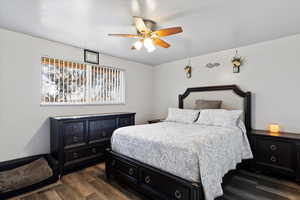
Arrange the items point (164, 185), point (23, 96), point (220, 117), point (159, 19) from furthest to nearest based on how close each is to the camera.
Result: point (220, 117) → point (23, 96) → point (159, 19) → point (164, 185)

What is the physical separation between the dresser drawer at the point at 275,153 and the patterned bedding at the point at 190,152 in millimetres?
444

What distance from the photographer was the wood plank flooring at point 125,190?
2145 mm

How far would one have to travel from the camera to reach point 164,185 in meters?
1.87

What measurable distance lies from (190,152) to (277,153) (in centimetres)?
199

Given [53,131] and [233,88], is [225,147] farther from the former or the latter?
[53,131]

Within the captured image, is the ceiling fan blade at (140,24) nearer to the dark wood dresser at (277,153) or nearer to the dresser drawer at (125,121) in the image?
the dresser drawer at (125,121)

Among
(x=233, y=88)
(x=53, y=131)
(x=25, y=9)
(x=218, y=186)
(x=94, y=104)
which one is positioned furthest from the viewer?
(x=94, y=104)

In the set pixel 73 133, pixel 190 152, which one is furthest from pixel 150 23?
pixel 73 133

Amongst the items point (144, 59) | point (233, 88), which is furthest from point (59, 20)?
point (233, 88)

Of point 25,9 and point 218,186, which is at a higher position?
point 25,9

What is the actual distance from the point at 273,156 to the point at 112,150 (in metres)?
2.79

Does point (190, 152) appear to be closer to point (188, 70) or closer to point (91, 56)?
point (188, 70)

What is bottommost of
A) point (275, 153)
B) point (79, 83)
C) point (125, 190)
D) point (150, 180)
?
point (125, 190)

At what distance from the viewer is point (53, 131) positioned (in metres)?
2.84
